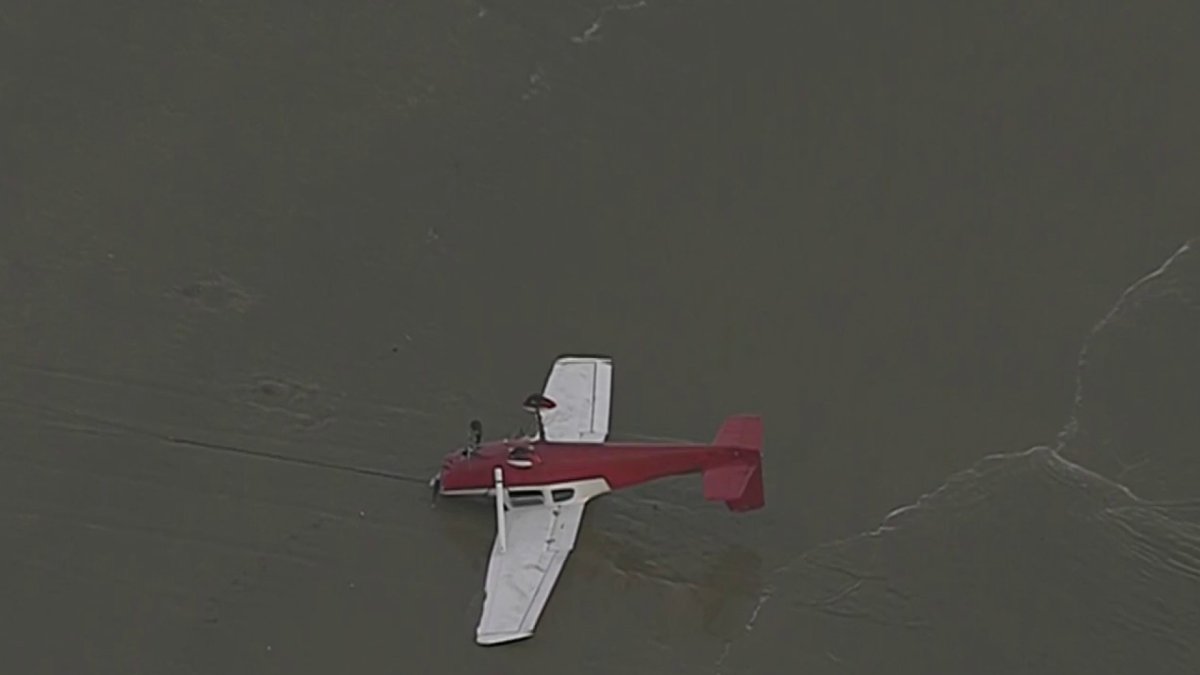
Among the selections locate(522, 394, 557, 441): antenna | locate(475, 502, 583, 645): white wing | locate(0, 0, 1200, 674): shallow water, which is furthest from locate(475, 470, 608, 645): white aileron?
locate(522, 394, 557, 441): antenna

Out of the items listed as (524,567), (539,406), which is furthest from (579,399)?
(524,567)

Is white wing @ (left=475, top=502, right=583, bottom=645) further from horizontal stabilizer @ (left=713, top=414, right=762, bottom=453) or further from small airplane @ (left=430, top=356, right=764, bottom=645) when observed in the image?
horizontal stabilizer @ (left=713, top=414, right=762, bottom=453)

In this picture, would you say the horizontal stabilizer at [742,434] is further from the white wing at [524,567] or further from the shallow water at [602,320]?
the white wing at [524,567]

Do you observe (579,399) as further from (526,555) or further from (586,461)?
(526,555)

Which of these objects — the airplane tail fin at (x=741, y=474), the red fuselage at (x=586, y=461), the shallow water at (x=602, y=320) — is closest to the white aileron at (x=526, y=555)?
the red fuselage at (x=586, y=461)

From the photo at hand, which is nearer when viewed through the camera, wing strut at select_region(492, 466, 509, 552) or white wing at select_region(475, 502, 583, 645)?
white wing at select_region(475, 502, 583, 645)

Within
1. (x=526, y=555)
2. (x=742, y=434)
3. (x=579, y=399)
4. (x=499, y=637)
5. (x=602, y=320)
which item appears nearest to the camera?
(x=499, y=637)

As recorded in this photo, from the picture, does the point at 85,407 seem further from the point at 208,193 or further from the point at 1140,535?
the point at 1140,535
